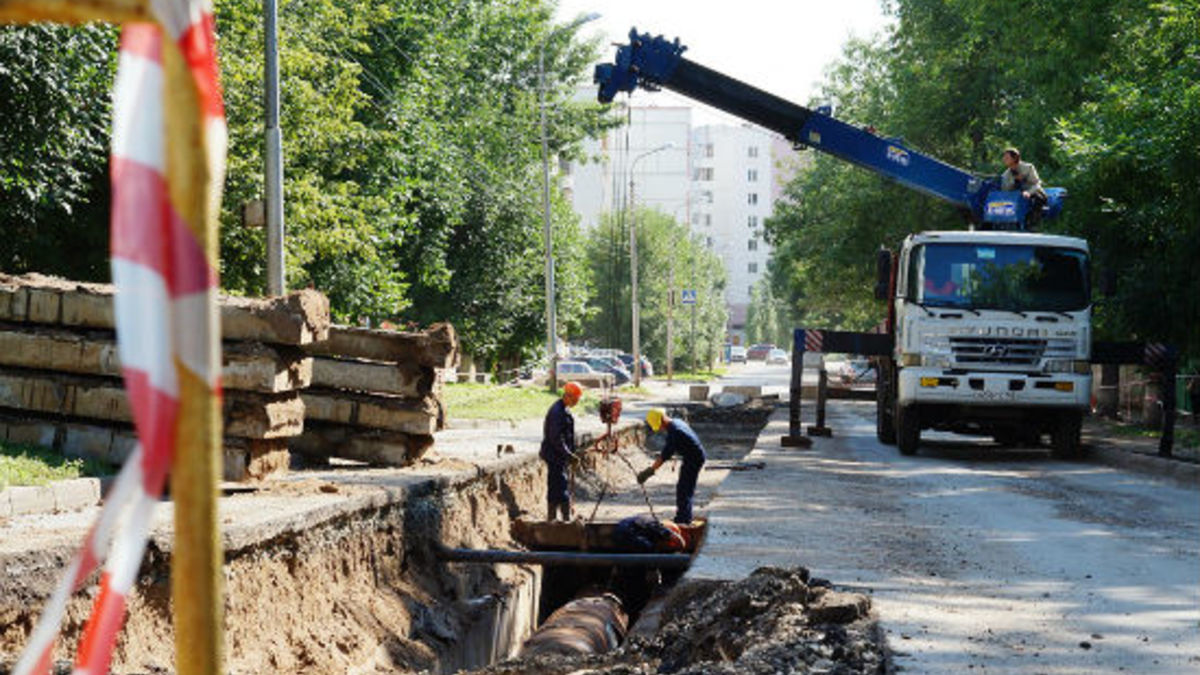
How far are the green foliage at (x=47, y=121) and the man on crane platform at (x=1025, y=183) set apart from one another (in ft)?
38.0

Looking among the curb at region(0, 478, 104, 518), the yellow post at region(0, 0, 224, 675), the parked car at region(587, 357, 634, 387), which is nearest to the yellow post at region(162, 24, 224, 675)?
the yellow post at region(0, 0, 224, 675)

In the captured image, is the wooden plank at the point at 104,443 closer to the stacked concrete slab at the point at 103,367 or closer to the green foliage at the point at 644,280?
the stacked concrete slab at the point at 103,367

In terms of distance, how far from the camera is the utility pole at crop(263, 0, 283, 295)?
700 inches

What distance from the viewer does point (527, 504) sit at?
17859mm

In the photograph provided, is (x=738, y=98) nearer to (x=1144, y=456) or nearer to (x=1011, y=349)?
→ (x=1011, y=349)

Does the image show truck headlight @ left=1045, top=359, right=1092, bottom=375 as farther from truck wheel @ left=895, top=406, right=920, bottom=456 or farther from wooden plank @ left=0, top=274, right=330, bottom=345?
wooden plank @ left=0, top=274, right=330, bottom=345

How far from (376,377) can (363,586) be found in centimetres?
340

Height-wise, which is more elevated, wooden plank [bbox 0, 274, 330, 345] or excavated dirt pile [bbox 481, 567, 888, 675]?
wooden plank [bbox 0, 274, 330, 345]

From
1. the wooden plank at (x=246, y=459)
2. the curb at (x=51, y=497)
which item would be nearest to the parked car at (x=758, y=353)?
the wooden plank at (x=246, y=459)

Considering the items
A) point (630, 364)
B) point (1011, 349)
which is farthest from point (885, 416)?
point (630, 364)

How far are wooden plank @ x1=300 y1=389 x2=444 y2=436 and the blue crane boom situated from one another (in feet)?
21.0

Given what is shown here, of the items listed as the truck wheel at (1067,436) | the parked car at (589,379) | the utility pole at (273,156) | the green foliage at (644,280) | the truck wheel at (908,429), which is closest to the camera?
the utility pole at (273,156)

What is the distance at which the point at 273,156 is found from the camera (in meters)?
17.9

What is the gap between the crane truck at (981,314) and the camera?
18062 mm
